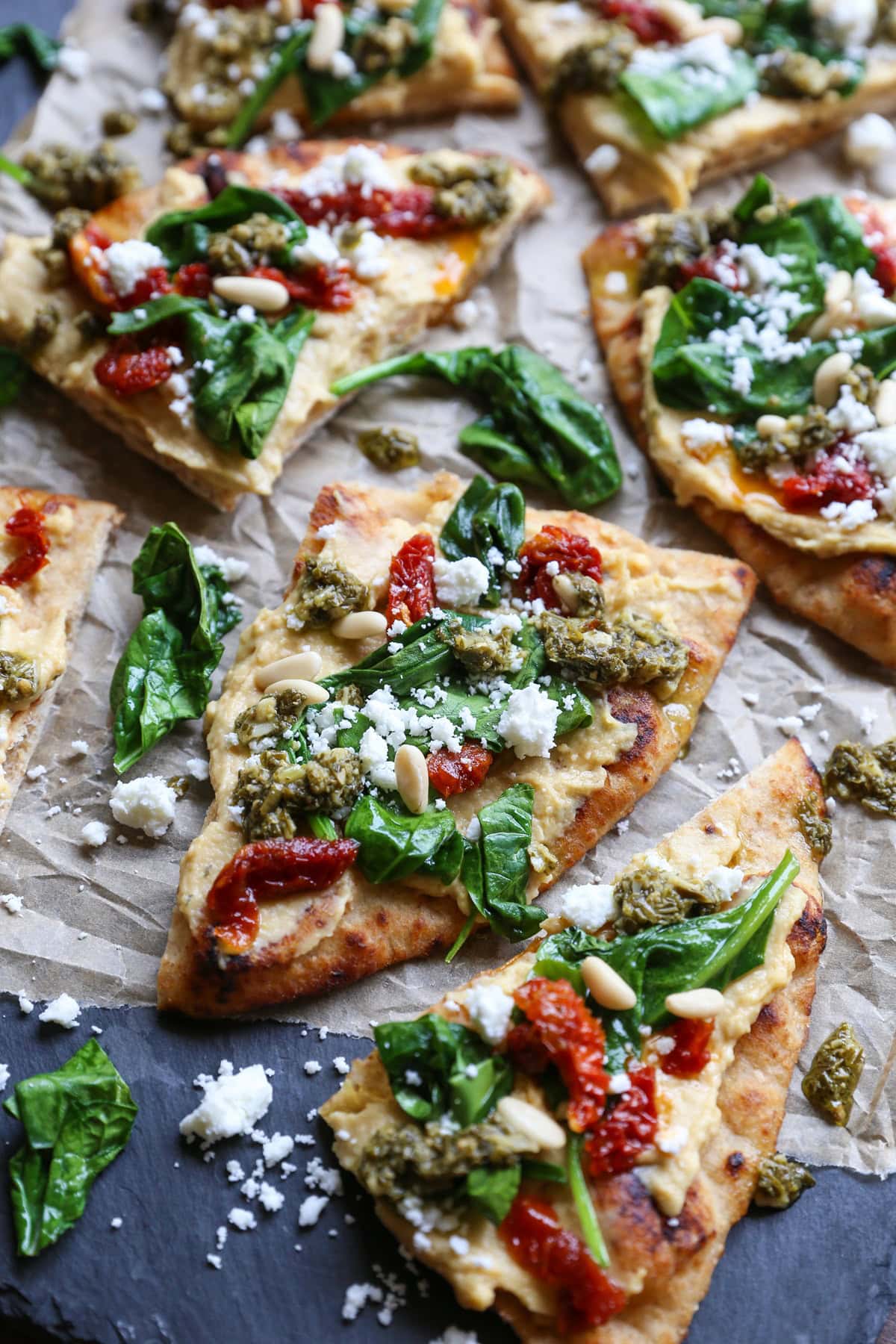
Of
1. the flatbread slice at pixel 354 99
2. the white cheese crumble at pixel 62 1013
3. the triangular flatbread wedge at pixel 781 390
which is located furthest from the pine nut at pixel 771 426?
the white cheese crumble at pixel 62 1013

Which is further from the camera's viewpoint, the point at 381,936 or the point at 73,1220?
the point at 381,936

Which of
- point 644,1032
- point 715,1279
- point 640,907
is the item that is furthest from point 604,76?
point 715,1279

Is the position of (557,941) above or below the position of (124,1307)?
above

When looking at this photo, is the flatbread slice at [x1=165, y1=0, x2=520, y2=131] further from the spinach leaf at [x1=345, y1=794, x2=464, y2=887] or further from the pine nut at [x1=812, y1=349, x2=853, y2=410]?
the spinach leaf at [x1=345, y1=794, x2=464, y2=887]

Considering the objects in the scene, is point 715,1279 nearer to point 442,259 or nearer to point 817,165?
point 442,259

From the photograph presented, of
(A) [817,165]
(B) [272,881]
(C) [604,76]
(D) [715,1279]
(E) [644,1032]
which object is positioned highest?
(C) [604,76]

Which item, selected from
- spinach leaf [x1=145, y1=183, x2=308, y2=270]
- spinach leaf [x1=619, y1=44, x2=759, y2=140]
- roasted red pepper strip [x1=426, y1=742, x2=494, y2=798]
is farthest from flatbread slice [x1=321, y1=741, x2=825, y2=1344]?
spinach leaf [x1=619, y1=44, x2=759, y2=140]

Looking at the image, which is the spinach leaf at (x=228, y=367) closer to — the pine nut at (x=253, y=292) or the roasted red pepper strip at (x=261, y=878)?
the pine nut at (x=253, y=292)

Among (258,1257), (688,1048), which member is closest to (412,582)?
(688,1048)
